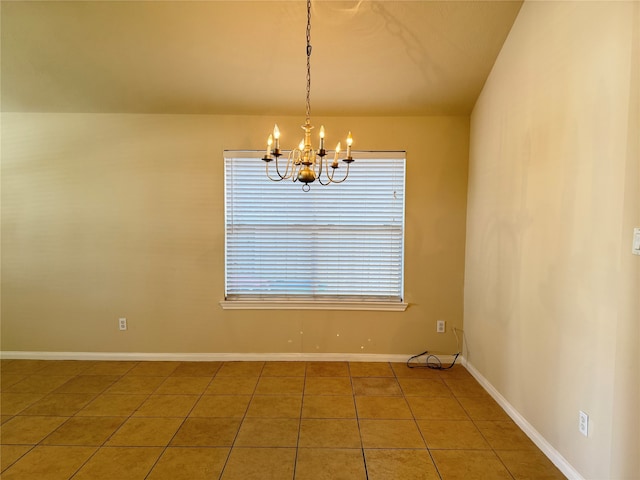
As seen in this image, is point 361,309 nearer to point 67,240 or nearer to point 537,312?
point 537,312

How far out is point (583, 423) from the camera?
5.24 feet

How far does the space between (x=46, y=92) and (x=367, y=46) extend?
2.90 meters

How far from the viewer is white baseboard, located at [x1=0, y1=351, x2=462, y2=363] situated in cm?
312

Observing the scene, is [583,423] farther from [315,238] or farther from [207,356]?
[207,356]

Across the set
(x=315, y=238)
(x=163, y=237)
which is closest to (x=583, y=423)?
(x=315, y=238)

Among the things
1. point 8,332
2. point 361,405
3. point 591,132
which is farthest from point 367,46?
point 8,332

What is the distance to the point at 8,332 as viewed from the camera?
3.14m

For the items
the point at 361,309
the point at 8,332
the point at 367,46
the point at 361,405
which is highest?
the point at 367,46

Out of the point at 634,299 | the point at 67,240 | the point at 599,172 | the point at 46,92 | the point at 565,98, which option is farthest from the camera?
the point at 67,240

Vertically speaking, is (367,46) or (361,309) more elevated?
(367,46)

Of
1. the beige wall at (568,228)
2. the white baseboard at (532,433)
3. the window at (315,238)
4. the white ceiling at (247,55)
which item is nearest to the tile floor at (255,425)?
Result: the white baseboard at (532,433)

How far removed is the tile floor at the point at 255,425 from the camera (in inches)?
69.3

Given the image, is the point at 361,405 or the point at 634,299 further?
the point at 361,405

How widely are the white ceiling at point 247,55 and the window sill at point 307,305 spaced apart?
1.88 meters
